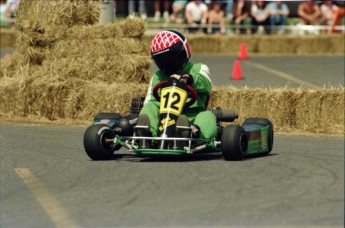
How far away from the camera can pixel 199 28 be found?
28.2 meters

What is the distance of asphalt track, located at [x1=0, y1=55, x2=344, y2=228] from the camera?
7.80 metres

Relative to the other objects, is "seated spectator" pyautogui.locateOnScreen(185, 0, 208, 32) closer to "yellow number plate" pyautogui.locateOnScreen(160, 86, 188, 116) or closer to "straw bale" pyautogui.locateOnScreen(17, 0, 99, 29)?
"straw bale" pyautogui.locateOnScreen(17, 0, 99, 29)

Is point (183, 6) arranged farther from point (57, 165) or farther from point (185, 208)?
point (185, 208)

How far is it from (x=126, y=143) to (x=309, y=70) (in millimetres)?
12977

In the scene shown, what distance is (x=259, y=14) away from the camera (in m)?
27.4

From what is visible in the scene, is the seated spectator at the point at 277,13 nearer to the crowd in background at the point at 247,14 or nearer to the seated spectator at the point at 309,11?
the crowd in background at the point at 247,14

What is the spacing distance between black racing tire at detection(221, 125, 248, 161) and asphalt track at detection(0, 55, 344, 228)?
9cm

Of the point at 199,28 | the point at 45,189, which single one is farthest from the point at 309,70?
the point at 45,189

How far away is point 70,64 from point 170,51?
4.39 meters

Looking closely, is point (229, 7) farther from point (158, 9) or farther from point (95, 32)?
point (95, 32)

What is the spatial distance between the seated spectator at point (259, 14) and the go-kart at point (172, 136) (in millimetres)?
16506

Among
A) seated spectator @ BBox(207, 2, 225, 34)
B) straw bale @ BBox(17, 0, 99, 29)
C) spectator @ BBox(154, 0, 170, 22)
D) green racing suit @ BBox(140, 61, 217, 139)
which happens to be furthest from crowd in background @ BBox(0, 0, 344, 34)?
green racing suit @ BBox(140, 61, 217, 139)

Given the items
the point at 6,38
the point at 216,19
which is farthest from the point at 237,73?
the point at 6,38

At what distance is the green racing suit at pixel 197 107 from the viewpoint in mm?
10273
